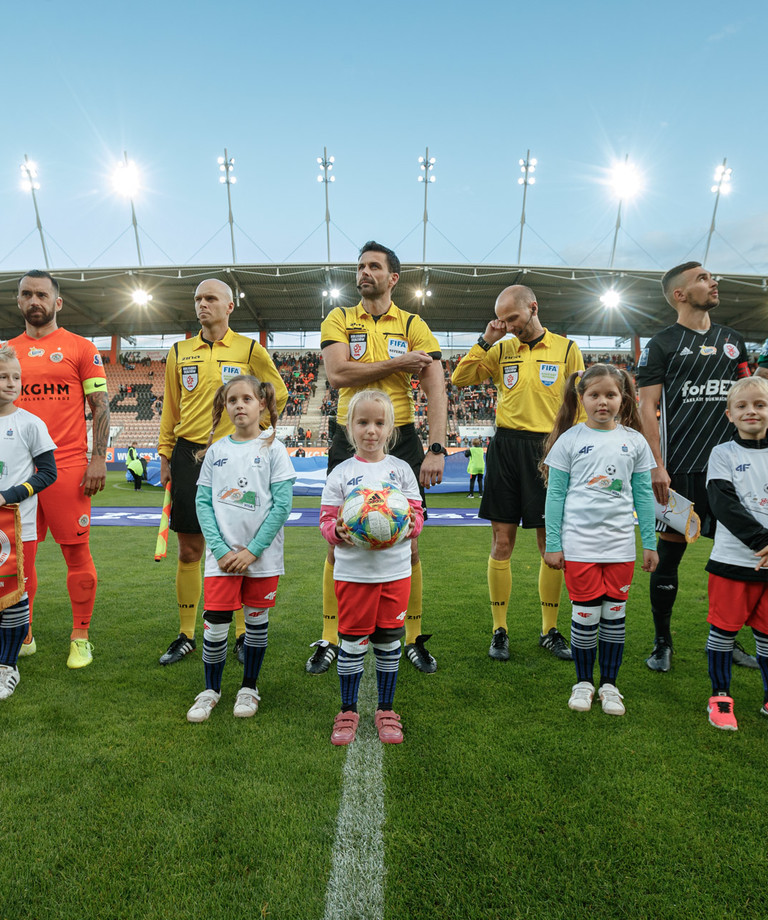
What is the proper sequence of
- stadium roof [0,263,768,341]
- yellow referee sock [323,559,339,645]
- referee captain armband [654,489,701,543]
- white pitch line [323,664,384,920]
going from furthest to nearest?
stadium roof [0,263,768,341] < yellow referee sock [323,559,339,645] < referee captain armband [654,489,701,543] < white pitch line [323,664,384,920]

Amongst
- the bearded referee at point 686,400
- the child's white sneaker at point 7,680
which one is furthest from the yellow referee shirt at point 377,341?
the child's white sneaker at point 7,680

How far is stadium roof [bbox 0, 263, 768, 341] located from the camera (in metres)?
25.0

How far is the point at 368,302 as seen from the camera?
3.07m

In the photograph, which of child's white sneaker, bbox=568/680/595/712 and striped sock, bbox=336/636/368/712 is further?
child's white sneaker, bbox=568/680/595/712

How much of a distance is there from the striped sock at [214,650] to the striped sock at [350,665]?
1.83 ft

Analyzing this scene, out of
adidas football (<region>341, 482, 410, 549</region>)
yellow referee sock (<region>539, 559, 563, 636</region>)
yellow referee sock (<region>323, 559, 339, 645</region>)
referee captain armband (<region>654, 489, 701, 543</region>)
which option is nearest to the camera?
adidas football (<region>341, 482, 410, 549</region>)

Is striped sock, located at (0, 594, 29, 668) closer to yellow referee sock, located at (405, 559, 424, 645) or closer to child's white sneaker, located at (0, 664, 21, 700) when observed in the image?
child's white sneaker, located at (0, 664, 21, 700)

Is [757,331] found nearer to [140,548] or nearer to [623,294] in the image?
[623,294]

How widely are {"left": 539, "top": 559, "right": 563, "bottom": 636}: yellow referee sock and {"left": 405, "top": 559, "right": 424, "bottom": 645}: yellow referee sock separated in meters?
0.82

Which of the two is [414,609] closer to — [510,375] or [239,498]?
[239,498]

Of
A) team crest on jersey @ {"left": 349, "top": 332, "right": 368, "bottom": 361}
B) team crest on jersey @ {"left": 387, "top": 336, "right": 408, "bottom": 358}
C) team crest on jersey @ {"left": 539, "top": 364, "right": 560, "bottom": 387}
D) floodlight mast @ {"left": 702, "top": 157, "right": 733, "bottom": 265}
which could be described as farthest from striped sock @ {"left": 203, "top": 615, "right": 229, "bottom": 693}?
floodlight mast @ {"left": 702, "top": 157, "right": 733, "bottom": 265}

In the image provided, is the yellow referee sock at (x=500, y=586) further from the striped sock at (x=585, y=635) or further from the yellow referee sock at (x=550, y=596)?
the striped sock at (x=585, y=635)

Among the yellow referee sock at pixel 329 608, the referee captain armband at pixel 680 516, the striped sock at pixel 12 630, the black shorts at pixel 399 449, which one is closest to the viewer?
the striped sock at pixel 12 630

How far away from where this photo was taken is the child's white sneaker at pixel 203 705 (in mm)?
2346
